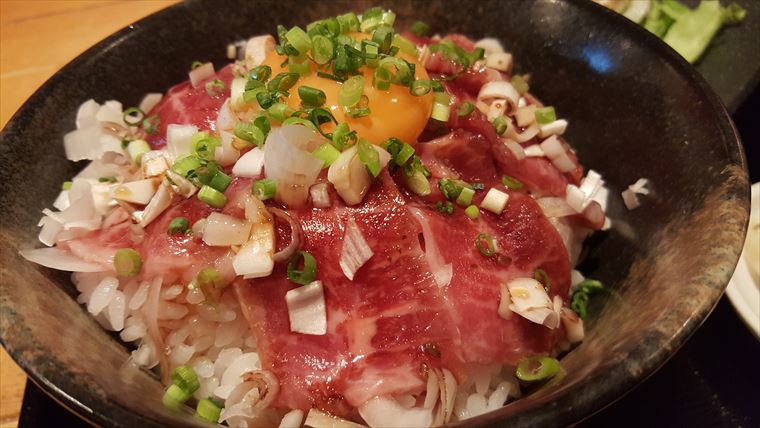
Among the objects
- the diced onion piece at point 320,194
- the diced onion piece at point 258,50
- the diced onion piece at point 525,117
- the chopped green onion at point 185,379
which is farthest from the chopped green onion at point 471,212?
the diced onion piece at point 258,50

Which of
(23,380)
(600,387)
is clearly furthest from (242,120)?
(600,387)

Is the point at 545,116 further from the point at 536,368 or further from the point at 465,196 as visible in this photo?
the point at 536,368

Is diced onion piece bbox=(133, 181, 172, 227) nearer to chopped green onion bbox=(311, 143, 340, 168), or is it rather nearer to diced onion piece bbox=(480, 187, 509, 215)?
chopped green onion bbox=(311, 143, 340, 168)

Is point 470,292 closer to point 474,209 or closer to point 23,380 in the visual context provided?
point 474,209

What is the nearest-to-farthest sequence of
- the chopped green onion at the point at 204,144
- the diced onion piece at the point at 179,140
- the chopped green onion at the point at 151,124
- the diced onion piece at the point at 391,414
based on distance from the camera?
the diced onion piece at the point at 391,414 → the chopped green onion at the point at 204,144 → the diced onion piece at the point at 179,140 → the chopped green onion at the point at 151,124

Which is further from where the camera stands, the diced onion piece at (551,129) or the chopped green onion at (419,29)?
the chopped green onion at (419,29)

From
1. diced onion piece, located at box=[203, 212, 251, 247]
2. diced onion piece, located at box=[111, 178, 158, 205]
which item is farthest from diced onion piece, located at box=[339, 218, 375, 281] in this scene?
diced onion piece, located at box=[111, 178, 158, 205]

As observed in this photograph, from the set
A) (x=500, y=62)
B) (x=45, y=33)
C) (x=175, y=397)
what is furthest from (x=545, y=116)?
(x=45, y=33)

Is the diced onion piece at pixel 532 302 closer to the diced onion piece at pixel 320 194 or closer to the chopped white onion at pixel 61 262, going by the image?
the diced onion piece at pixel 320 194
